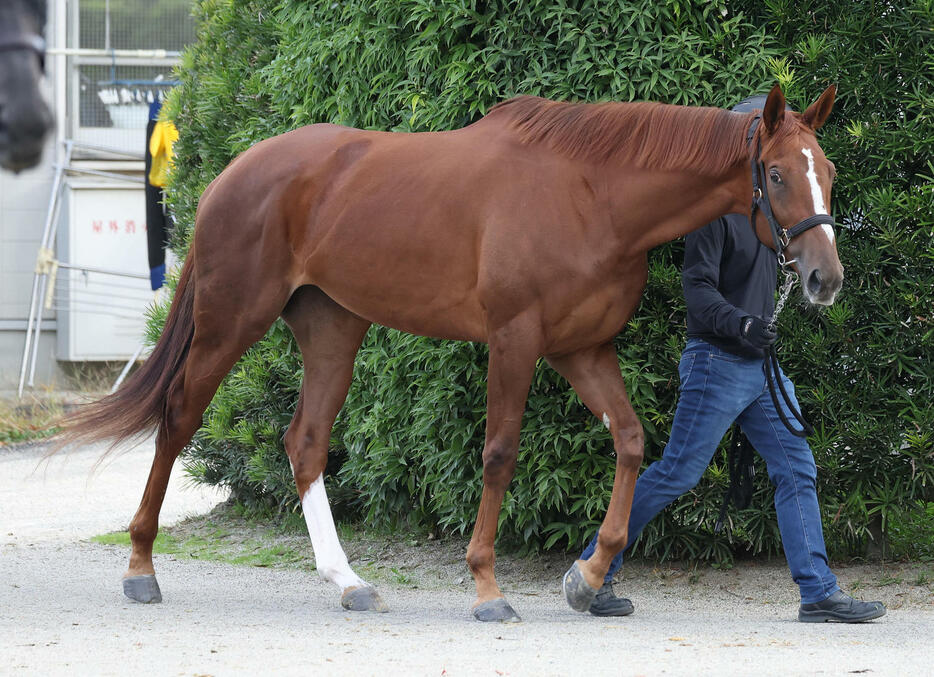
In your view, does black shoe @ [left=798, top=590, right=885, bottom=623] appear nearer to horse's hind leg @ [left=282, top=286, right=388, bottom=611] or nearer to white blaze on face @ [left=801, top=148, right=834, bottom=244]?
white blaze on face @ [left=801, top=148, right=834, bottom=244]

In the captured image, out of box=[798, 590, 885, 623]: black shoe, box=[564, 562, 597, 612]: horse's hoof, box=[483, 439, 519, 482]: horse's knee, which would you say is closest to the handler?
box=[798, 590, 885, 623]: black shoe

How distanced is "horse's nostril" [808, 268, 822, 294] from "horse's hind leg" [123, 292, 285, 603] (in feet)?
7.26

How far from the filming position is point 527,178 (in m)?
4.32

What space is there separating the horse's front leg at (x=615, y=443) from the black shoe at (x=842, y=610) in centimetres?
78

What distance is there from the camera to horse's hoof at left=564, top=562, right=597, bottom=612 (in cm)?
433

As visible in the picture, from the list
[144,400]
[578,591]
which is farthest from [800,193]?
[144,400]

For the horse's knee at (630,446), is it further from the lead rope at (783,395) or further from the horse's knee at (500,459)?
the lead rope at (783,395)

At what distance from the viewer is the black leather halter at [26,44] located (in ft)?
3.10

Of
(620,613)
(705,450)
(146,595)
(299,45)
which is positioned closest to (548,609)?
(620,613)

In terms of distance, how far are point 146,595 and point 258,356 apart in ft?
6.35

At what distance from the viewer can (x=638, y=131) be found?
4262 millimetres

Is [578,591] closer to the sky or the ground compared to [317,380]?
closer to the ground

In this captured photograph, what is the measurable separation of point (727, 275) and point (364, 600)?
78.8 inches

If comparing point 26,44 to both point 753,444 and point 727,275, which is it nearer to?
point 727,275
